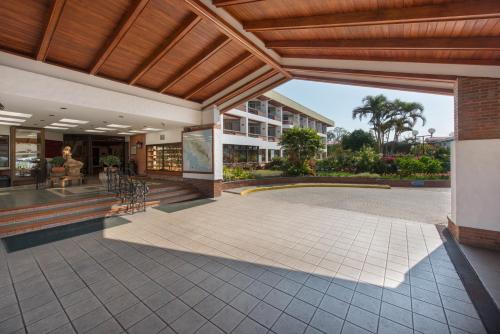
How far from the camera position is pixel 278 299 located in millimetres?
2727

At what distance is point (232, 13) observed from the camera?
464 centimetres

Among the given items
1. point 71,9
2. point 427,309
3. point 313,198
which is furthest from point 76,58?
point 313,198

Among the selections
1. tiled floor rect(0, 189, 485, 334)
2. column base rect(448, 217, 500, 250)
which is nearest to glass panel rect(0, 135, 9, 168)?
tiled floor rect(0, 189, 485, 334)

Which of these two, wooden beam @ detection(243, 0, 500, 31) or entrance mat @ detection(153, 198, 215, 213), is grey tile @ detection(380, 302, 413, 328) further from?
entrance mat @ detection(153, 198, 215, 213)

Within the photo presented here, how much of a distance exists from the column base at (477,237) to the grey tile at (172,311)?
5.45 m

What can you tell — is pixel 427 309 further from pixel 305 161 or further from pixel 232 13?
pixel 305 161

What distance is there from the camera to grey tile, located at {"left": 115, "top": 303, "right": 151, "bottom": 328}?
2.35m

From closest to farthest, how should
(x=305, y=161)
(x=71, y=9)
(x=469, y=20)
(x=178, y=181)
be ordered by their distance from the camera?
(x=469, y=20) < (x=71, y=9) < (x=178, y=181) < (x=305, y=161)

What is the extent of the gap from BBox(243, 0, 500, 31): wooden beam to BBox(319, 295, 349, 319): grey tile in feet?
13.6

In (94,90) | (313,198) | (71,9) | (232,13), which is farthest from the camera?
(313,198)

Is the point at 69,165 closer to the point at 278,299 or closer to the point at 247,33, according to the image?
the point at 247,33

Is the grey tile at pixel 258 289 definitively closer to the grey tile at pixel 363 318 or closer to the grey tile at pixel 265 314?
the grey tile at pixel 265 314

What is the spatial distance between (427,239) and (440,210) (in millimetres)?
3526

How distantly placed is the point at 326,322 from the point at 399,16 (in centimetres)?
445
